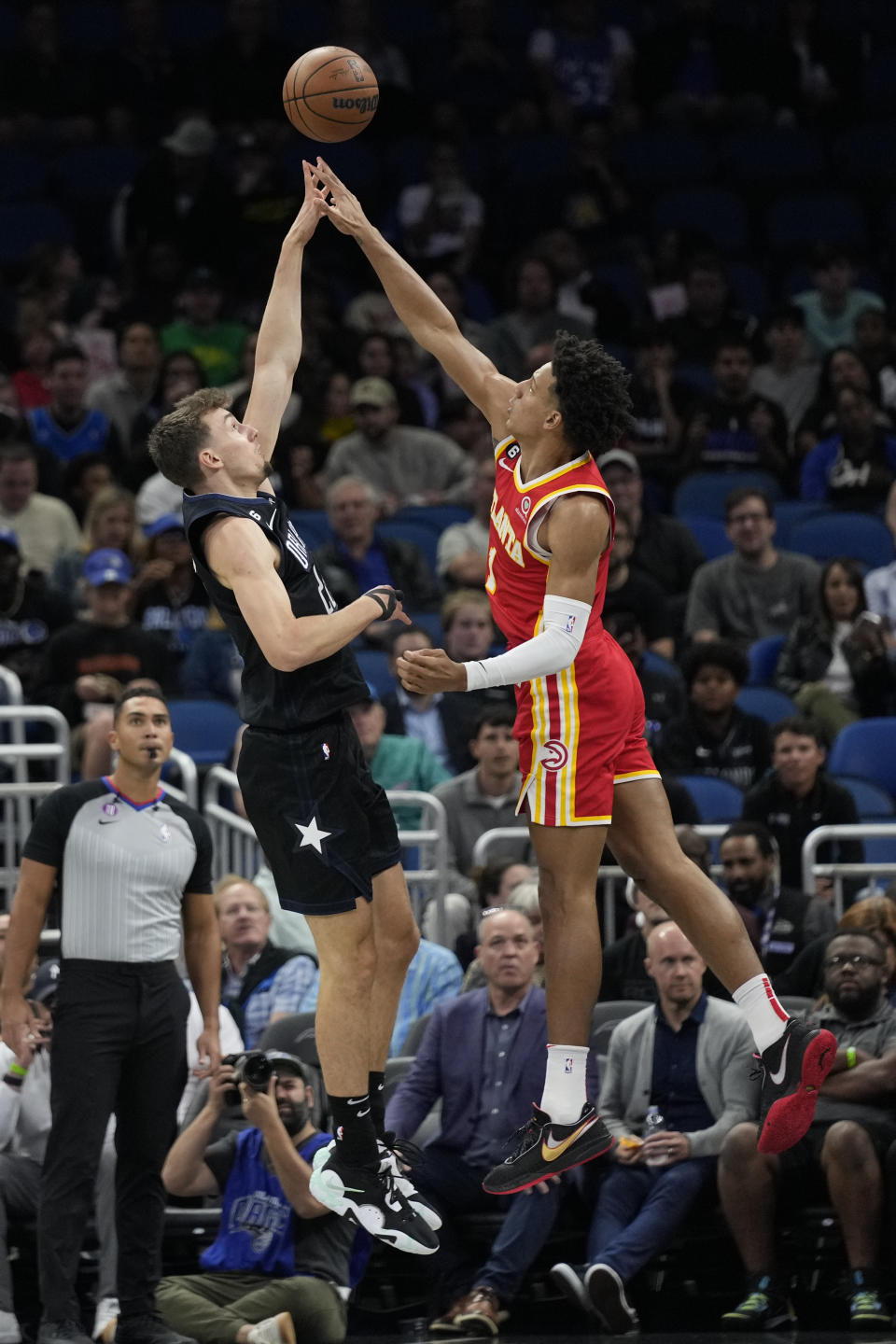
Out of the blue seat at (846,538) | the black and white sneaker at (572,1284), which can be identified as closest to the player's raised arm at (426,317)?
the black and white sneaker at (572,1284)

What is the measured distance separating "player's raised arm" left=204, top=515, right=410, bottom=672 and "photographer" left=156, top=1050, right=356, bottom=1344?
252 centimetres

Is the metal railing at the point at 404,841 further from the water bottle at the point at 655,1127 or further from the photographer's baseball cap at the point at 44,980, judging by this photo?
the water bottle at the point at 655,1127

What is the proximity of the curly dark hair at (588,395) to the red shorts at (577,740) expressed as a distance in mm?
561

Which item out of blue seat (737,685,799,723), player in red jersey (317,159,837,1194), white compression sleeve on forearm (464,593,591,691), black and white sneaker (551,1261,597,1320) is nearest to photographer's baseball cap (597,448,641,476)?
blue seat (737,685,799,723)

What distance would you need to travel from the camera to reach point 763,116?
15328 millimetres

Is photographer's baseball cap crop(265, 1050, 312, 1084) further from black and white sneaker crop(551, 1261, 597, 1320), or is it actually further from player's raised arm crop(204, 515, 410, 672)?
player's raised arm crop(204, 515, 410, 672)

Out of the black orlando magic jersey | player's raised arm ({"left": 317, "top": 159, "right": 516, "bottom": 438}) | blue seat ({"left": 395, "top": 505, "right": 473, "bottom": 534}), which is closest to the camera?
the black orlando magic jersey

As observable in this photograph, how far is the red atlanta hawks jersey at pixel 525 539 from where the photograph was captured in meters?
5.45

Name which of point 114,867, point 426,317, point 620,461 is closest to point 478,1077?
point 114,867

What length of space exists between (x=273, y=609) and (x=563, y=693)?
875mm

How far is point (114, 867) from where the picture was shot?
7359 millimetres

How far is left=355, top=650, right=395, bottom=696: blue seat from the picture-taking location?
10133mm

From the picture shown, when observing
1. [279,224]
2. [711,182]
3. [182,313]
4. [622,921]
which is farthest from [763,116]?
[622,921]

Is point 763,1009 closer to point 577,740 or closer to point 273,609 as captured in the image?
point 577,740
